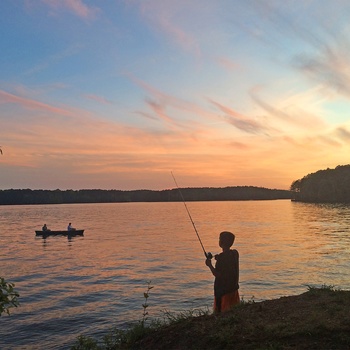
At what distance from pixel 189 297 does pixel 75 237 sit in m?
45.4

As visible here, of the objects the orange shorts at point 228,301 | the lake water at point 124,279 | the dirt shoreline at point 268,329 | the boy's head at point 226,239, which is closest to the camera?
the dirt shoreline at point 268,329

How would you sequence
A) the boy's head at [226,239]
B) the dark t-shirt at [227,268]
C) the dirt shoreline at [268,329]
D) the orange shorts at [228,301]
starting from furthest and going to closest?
1. the orange shorts at [228,301]
2. the dark t-shirt at [227,268]
3. the boy's head at [226,239]
4. the dirt shoreline at [268,329]

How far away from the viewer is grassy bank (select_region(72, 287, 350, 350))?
6582mm

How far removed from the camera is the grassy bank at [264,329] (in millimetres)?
6582

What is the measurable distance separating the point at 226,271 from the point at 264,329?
2026mm

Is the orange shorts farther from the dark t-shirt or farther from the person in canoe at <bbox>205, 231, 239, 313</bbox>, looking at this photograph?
the dark t-shirt

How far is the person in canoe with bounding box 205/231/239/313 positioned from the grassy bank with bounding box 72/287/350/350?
1.42ft

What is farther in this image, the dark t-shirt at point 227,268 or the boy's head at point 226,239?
the dark t-shirt at point 227,268

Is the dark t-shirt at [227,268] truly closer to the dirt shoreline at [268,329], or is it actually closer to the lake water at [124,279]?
the dirt shoreline at [268,329]

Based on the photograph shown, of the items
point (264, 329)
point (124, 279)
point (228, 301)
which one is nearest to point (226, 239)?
point (228, 301)

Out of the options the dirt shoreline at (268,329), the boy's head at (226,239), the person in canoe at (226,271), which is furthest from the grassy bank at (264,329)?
the boy's head at (226,239)

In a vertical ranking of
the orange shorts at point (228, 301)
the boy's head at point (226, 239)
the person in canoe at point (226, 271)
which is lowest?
the orange shorts at point (228, 301)

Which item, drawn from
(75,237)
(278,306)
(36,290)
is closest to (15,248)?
(75,237)

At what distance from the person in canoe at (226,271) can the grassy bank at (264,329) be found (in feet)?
1.42
